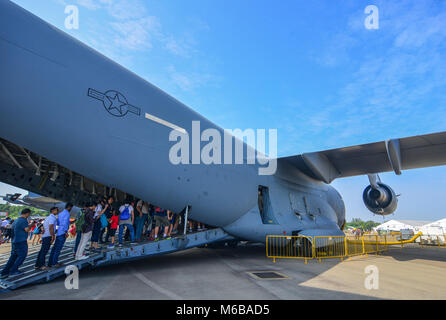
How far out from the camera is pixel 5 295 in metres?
3.97

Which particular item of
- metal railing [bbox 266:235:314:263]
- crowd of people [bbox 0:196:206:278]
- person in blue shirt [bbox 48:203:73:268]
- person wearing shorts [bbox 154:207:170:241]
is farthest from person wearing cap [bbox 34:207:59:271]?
metal railing [bbox 266:235:314:263]

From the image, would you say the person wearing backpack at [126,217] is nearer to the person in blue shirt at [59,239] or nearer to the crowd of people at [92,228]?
the crowd of people at [92,228]

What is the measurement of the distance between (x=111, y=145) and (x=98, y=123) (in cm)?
54

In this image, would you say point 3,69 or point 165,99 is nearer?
point 3,69

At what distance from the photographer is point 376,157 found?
10.1 m

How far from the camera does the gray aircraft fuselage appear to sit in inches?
173

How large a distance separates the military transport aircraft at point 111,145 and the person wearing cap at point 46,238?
126 cm

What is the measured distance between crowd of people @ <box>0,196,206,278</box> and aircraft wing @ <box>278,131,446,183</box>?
5.36 metres

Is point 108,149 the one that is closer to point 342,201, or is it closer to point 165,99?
point 165,99

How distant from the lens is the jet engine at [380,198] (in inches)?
497

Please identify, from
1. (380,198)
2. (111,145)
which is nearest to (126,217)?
(111,145)

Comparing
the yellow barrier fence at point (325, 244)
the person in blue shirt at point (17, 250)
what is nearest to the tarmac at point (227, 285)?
the person in blue shirt at point (17, 250)
